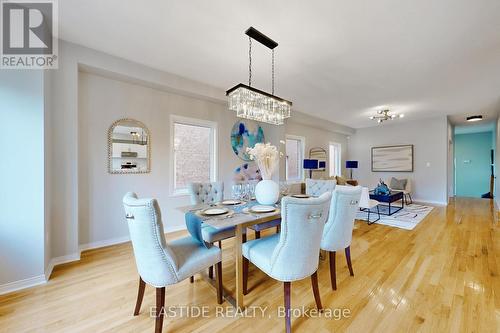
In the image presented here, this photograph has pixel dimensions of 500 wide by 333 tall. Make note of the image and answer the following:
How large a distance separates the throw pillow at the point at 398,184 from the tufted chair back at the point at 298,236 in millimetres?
6175

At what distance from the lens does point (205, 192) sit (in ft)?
8.64

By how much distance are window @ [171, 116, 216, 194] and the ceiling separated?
87cm

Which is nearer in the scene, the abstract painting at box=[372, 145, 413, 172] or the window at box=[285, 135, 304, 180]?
the window at box=[285, 135, 304, 180]

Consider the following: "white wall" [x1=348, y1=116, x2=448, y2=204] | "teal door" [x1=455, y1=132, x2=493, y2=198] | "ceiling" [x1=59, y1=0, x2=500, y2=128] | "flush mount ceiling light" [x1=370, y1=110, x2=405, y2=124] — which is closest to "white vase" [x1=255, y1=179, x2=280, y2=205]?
"ceiling" [x1=59, y1=0, x2=500, y2=128]

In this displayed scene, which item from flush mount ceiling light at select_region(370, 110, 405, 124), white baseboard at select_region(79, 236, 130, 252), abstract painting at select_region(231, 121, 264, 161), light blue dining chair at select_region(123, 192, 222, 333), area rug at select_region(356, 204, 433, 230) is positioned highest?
flush mount ceiling light at select_region(370, 110, 405, 124)

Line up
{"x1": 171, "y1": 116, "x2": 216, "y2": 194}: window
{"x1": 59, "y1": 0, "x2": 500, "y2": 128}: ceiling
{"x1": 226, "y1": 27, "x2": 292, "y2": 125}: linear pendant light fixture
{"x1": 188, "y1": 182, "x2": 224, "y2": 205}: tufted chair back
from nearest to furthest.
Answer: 1. {"x1": 59, "y1": 0, "x2": 500, "y2": 128}: ceiling
2. {"x1": 226, "y1": 27, "x2": 292, "y2": 125}: linear pendant light fixture
3. {"x1": 188, "y1": 182, "x2": 224, "y2": 205}: tufted chair back
4. {"x1": 171, "y1": 116, "x2": 216, "y2": 194}: window

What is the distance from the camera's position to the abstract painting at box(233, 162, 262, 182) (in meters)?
4.42

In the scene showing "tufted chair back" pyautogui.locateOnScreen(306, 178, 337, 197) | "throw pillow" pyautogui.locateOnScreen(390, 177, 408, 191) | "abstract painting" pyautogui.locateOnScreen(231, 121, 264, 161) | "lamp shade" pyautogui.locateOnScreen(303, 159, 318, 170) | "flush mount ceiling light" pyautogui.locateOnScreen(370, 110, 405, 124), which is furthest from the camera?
"throw pillow" pyautogui.locateOnScreen(390, 177, 408, 191)

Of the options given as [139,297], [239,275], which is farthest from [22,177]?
[239,275]

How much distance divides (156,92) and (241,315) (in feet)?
10.9

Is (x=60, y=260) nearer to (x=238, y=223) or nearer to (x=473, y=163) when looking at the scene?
(x=238, y=223)

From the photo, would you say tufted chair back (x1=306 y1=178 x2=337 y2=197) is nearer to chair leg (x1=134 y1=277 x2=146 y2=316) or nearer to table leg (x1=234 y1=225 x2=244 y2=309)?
table leg (x1=234 y1=225 x2=244 y2=309)

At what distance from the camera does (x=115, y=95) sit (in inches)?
116

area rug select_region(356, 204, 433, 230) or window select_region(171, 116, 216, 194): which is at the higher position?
window select_region(171, 116, 216, 194)
